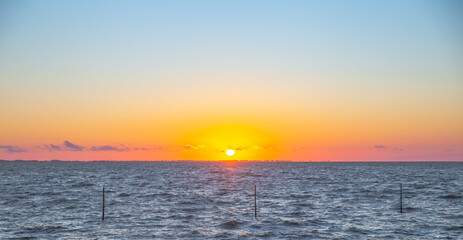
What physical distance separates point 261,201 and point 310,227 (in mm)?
21114

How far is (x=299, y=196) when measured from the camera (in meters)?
67.4

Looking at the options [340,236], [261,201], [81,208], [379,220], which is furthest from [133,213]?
[379,220]

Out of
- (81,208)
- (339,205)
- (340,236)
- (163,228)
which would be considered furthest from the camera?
(339,205)

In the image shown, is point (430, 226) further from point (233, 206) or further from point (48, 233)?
point (48, 233)

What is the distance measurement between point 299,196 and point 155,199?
22.9m

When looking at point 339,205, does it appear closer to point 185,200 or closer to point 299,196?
point 299,196

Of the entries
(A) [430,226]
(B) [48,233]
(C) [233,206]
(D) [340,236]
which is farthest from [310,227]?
(B) [48,233]

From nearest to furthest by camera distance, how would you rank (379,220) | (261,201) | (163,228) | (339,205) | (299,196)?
(163,228), (379,220), (339,205), (261,201), (299,196)

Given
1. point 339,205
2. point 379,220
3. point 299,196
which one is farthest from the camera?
point 299,196

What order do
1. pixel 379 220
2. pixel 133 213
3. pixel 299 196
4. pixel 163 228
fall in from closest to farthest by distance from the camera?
pixel 163 228 < pixel 379 220 < pixel 133 213 < pixel 299 196

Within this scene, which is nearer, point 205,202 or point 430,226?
point 430,226

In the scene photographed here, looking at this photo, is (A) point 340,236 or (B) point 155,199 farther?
(B) point 155,199

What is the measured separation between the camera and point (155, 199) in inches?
2458

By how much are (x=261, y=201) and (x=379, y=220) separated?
20059 millimetres
